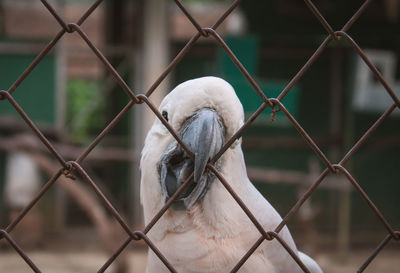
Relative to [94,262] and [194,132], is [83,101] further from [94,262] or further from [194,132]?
[194,132]

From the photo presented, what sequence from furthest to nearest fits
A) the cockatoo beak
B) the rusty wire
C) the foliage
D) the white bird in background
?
the foliage, the white bird in background, the cockatoo beak, the rusty wire

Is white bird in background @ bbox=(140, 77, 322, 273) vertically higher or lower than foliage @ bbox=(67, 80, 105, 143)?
lower

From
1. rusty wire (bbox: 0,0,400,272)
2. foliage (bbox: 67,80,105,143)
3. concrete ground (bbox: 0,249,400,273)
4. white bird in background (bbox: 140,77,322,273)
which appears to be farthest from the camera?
foliage (bbox: 67,80,105,143)

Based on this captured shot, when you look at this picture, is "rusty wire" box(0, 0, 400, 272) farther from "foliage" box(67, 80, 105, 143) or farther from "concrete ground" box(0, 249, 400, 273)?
"foliage" box(67, 80, 105, 143)

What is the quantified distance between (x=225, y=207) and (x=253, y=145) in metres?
5.47

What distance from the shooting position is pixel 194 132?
1.42 meters

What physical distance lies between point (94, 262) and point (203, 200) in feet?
16.3

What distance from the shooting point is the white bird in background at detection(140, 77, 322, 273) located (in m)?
1.52

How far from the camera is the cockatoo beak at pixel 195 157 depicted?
1.36m

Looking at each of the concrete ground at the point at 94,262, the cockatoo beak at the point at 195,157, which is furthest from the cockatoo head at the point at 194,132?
the concrete ground at the point at 94,262

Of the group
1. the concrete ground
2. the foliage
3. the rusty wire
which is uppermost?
the foliage

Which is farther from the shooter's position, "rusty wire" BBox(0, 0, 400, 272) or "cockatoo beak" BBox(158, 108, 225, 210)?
"cockatoo beak" BBox(158, 108, 225, 210)

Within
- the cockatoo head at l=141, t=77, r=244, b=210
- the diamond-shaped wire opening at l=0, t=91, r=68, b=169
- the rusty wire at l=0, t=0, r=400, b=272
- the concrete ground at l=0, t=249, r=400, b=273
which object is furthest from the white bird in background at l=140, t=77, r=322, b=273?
the concrete ground at l=0, t=249, r=400, b=273

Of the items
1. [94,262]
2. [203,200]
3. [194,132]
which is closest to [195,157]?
[194,132]
